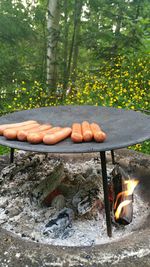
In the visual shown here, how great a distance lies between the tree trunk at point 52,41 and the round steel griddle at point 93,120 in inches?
173

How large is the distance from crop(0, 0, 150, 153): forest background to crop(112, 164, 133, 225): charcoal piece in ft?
10.8

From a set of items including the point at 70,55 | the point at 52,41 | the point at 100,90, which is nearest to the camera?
the point at 100,90

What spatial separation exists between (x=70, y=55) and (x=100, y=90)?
1491mm

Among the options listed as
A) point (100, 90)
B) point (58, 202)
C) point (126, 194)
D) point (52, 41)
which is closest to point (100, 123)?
point (126, 194)

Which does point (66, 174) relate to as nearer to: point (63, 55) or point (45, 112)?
point (45, 112)

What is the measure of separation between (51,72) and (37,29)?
51.6 inches

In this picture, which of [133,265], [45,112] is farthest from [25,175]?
[133,265]

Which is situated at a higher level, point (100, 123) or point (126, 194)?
point (100, 123)

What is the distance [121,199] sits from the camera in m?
2.69

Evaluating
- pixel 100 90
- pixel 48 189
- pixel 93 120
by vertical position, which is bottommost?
pixel 48 189

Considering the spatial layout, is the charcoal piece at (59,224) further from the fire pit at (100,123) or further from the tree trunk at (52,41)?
the tree trunk at (52,41)

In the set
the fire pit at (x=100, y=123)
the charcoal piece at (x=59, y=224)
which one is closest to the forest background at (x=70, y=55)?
the fire pit at (x=100, y=123)

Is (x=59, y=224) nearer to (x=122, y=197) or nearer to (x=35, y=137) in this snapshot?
(x=122, y=197)

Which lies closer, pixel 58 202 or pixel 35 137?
pixel 35 137
